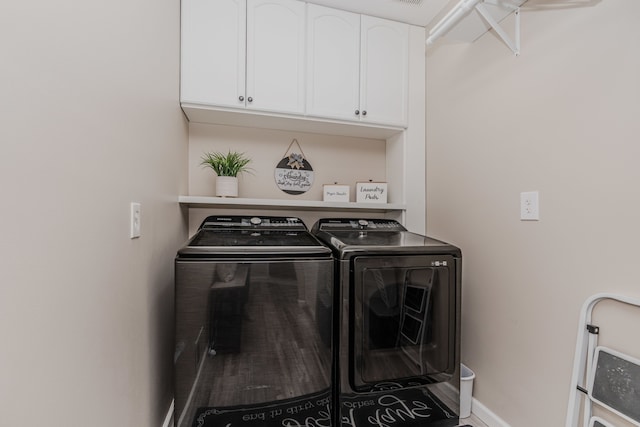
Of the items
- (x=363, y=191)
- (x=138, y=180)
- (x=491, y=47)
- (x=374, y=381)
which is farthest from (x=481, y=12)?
(x=374, y=381)

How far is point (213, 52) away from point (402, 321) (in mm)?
1815

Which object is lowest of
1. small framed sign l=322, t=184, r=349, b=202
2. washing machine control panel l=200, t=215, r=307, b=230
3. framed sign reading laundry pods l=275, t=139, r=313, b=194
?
washing machine control panel l=200, t=215, r=307, b=230

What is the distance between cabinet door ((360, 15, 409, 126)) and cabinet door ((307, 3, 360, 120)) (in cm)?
6

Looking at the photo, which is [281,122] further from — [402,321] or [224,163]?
[402,321]

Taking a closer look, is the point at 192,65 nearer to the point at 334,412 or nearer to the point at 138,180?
the point at 138,180

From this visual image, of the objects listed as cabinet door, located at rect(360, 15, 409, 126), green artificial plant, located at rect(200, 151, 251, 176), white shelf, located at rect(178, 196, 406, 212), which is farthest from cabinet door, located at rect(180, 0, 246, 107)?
cabinet door, located at rect(360, 15, 409, 126)

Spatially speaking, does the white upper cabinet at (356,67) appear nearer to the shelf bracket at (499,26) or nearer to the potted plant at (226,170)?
the potted plant at (226,170)

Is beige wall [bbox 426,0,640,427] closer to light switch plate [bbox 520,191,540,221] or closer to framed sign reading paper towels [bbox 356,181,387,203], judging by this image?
light switch plate [bbox 520,191,540,221]

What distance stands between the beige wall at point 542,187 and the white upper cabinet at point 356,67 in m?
0.38

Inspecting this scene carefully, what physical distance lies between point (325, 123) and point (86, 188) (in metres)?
1.49

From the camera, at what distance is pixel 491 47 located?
1570mm

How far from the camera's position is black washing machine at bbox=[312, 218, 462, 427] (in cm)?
135

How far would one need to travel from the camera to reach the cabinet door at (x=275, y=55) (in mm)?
1795

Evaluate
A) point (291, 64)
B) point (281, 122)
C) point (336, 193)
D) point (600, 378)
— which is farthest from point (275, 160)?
point (600, 378)
